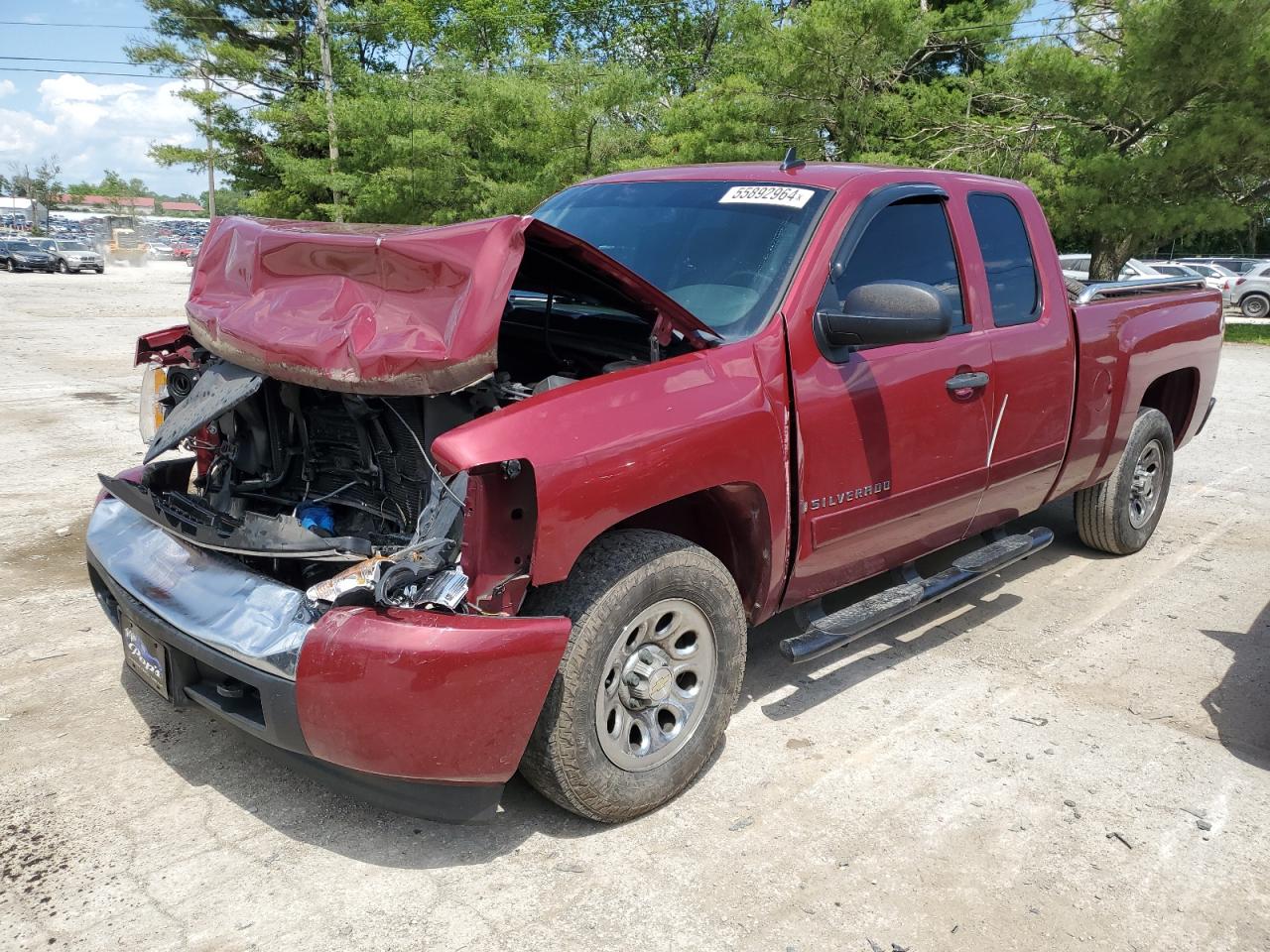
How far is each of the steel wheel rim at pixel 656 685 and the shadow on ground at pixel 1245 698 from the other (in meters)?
2.06

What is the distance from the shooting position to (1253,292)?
26.3m

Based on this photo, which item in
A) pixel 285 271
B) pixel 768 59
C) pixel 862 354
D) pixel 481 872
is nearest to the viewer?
pixel 481 872

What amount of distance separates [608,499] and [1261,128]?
18193mm

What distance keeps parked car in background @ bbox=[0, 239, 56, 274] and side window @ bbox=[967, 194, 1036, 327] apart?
4800 cm

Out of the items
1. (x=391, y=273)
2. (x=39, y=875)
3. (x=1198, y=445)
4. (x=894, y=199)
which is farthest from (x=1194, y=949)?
(x=1198, y=445)

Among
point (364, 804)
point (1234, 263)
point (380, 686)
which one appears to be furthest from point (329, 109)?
point (1234, 263)

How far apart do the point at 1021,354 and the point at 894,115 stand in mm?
18237

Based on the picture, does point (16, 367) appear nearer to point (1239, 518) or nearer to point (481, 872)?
point (481, 872)

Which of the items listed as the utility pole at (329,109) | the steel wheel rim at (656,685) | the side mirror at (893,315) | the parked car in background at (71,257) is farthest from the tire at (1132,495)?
the parked car in background at (71,257)

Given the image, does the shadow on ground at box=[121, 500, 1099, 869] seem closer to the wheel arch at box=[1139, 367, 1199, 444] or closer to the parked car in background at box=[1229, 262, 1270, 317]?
the wheel arch at box=[1139, 367, 1199, 444]


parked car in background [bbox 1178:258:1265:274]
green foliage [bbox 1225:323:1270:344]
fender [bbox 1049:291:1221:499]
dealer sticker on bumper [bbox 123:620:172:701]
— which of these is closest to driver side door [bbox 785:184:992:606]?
fender [bbox 1049:291:1221:499]

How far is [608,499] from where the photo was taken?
265 cm

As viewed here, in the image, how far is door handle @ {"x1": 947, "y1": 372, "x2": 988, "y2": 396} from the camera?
3773 millimetres

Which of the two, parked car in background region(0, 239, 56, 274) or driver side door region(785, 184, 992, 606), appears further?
parked car in background region(0, 239, 56, 274)
